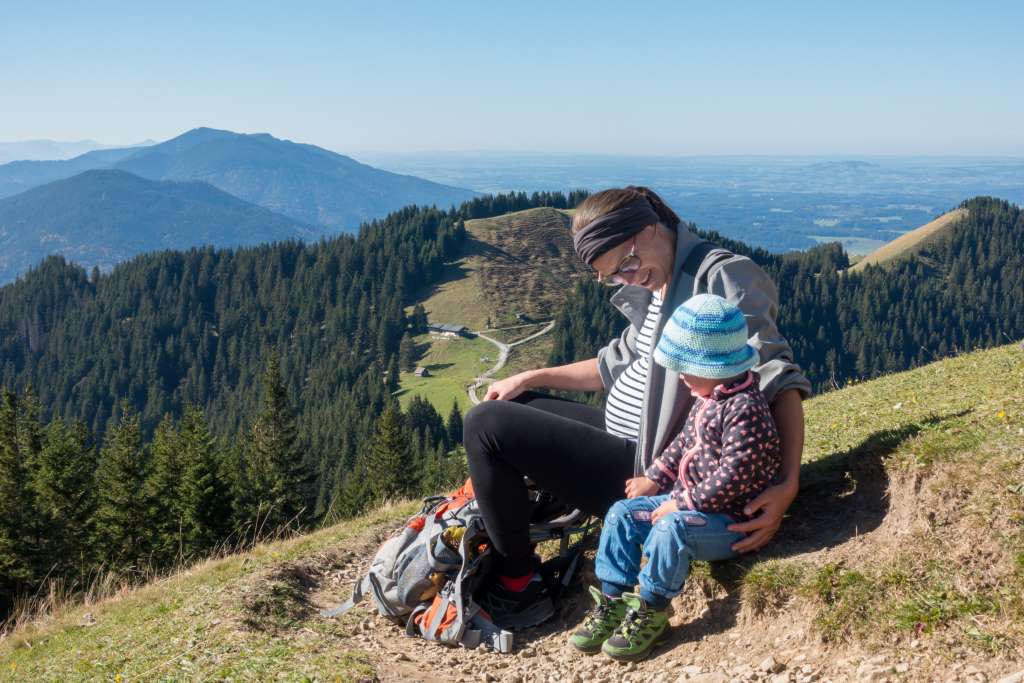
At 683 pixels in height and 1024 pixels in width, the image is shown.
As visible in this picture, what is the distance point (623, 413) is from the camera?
604 centimetres

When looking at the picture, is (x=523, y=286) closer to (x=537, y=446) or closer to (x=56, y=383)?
(x=56, y=383)

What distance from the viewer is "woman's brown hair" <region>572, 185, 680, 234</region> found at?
5.52 m

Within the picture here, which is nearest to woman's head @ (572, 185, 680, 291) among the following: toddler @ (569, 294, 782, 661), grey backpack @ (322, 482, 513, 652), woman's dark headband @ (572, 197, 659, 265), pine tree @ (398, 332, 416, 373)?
woman's dark headband @ (572, 197, 659, 265)

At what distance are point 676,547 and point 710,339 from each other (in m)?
1.40

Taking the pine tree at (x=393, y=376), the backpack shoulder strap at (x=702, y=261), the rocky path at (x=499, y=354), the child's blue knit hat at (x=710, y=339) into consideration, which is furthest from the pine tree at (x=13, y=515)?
the pine tree at (x=393, y=376)

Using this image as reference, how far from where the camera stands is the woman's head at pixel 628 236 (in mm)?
5516

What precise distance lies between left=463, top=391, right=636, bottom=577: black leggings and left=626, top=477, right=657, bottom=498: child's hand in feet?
1.40

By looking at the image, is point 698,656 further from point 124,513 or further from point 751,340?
point 124,513

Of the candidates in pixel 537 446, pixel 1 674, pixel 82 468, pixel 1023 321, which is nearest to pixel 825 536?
pixel 537 446

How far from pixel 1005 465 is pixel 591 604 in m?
3.38

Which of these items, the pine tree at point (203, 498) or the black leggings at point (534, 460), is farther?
the pine tree at point (203, 498)

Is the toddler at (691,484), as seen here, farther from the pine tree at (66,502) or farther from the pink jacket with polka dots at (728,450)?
the pine tree at (66,502)

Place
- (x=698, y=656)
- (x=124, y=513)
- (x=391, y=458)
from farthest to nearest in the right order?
(x=391, y=458), (x=124, y=513), (x=698, y=656)

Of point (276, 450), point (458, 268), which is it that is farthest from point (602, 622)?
point (458, 268)
